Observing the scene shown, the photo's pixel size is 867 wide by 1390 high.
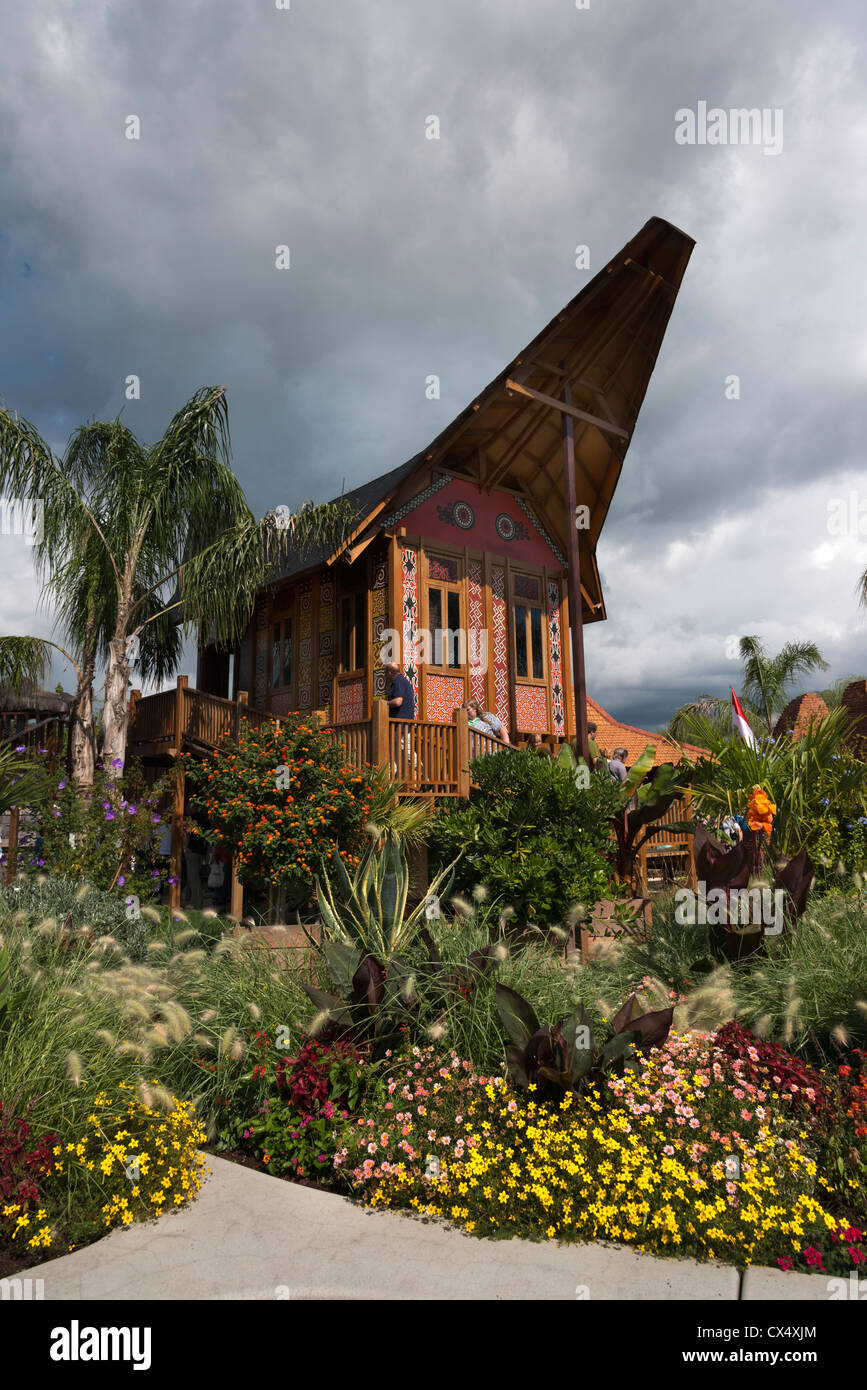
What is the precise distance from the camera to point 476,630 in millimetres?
14086

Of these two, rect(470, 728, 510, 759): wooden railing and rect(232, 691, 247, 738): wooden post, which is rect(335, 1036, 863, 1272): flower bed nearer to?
rect(470, 728, 510, 759): wooden railing

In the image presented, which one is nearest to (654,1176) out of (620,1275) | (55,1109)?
(620,1275)

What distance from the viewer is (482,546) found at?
14.4m

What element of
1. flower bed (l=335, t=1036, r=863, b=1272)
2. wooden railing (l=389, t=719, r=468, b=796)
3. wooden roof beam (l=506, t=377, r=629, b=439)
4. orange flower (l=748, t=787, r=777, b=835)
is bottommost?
flower bed (l=335, t=1036, r=863, b=1272)

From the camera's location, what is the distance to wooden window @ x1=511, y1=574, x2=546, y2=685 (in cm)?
1472

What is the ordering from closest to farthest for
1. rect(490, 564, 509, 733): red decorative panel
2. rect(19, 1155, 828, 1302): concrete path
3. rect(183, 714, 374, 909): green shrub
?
rect(19, 1155, 828, 1302): concrete path
rect(183, 714, 374, 909): green shrub
rect(490, 564, 509, 733): red decorative panel

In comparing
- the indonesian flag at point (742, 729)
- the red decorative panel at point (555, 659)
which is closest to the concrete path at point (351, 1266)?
the indonesian flag at point (742, 729)

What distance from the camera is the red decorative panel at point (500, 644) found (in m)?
14.2

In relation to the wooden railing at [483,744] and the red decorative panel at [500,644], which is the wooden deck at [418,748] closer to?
the wooden railing at [483,744]

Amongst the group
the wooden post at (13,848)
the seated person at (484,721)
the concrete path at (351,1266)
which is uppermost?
the seated person at (484,721)

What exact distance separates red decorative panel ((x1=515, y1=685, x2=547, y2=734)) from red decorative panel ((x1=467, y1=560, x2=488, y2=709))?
2.89 feet

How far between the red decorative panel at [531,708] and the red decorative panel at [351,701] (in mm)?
2913

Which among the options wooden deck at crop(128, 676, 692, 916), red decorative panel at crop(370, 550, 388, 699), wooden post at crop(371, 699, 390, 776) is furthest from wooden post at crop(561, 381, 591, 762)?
wooden post at crop(371, 699, 390, 776)
